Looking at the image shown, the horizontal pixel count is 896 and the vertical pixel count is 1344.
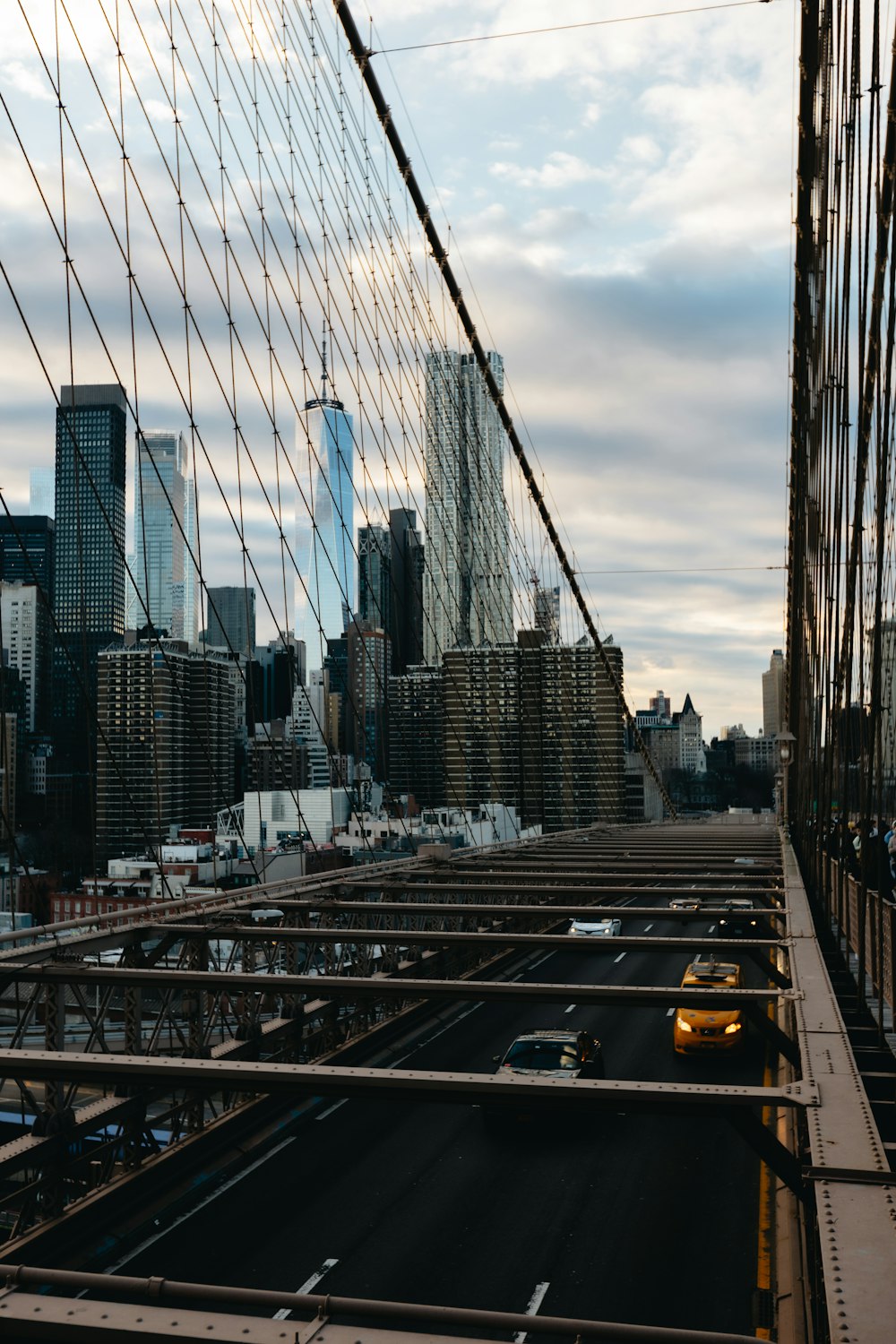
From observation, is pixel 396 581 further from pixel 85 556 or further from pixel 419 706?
pixel 85 556

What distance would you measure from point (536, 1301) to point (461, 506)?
2255 inches

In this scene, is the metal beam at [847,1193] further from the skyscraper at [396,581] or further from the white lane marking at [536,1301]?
the skyscraper at [396,581]

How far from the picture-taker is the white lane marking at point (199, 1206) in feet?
32.7

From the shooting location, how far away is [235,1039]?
508 inches

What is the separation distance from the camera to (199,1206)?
11609 mm

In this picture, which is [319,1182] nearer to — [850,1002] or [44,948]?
[44,948]

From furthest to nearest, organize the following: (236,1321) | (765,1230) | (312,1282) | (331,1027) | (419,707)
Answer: (419,707)
(331,1027)
(765,1230)
(312,1282)
(236,1321)

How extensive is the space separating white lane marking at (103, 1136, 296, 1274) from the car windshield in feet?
9.98

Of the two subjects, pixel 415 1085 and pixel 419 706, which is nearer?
pixel 415 1085

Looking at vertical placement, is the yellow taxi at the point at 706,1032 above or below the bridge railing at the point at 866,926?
below

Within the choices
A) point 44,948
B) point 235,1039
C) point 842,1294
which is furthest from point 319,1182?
A: point 842,1294

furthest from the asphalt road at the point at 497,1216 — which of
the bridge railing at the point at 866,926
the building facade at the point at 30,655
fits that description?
the building facade at the point at 30,655

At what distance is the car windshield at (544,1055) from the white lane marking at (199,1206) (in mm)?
3042

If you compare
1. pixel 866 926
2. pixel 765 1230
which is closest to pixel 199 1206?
pixel 765 1230
